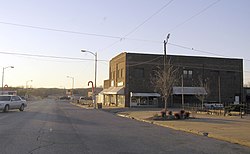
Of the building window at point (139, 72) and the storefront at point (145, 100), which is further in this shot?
the building window at point (139, 72)

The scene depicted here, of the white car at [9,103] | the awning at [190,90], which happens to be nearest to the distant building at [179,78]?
the awning at [190,90]

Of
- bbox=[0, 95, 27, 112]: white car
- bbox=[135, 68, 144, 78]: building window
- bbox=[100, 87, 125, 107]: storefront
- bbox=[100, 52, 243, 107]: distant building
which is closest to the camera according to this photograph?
bbox=[0, 95, 27, 112]: white car

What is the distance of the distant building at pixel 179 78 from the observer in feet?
200

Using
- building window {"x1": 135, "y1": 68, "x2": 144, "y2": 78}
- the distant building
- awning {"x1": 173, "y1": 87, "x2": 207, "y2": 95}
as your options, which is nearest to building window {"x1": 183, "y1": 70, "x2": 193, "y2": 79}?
the distant building

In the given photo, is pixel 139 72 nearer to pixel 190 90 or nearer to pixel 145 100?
pixel 145 100

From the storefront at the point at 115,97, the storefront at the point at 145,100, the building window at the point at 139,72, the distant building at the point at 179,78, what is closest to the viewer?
the storefront at the point at 145,100

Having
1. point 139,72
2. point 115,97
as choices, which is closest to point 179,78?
point 139,72

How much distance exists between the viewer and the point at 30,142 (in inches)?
542

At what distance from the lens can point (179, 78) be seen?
62.9 metres

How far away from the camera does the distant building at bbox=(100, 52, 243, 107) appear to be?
200 feet

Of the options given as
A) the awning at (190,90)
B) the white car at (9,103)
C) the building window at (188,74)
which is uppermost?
the building window at (188,74)

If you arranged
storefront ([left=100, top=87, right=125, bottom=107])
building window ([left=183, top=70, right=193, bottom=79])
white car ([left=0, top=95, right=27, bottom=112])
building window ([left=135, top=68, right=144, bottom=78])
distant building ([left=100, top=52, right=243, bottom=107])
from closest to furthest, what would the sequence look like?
white car ([left=0, top=95, right=27, bottom=112]) < distant building ([left=100, top=52, right=243, bottom=107]) < building window ([left=135, top=68, right=144, bottom=78]) < storefront ([left=100, top=87, right=125, bottom=107]) < building window ([left=183, top=70, right=193, bottom=79])

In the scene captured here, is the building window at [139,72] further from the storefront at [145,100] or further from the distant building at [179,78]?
the storefront at [145,100]

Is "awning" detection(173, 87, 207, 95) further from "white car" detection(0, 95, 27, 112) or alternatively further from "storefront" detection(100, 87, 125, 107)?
"white car" detection(0, 95, 27, 112)
